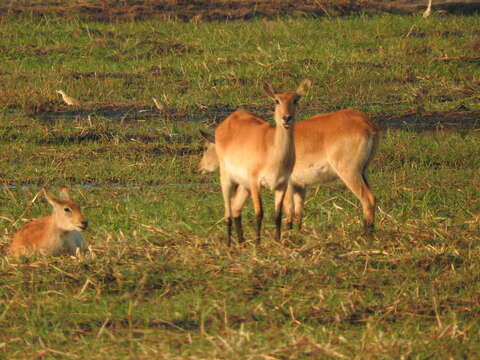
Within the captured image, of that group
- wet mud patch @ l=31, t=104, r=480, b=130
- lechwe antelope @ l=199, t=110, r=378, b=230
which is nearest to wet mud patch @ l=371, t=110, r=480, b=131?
wet mud patch @ l=31, t=104, r=480, b=130

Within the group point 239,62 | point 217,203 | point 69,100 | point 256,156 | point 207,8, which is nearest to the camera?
point 256,156

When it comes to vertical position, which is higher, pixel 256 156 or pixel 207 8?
pixel 256 156

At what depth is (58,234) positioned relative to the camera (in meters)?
7.42

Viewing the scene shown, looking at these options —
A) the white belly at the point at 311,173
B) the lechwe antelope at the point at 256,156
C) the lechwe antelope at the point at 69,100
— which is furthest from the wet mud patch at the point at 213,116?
the lechwe antelope at the point at 256,156

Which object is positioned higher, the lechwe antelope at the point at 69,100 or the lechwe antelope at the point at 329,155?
the lechwe antelope at the point at 329,155

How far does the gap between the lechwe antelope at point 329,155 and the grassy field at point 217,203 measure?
0.25 metres

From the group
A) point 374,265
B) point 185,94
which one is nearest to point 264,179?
point 374,265

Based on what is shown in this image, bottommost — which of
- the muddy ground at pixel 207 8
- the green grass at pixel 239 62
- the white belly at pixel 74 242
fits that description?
the muddy ground at pixel 207 8

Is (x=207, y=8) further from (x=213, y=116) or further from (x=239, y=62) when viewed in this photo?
(x=213, y=116)

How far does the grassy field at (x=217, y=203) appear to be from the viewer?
5.89m

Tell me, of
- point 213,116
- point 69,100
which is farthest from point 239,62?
point 69,100

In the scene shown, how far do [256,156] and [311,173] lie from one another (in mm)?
1055

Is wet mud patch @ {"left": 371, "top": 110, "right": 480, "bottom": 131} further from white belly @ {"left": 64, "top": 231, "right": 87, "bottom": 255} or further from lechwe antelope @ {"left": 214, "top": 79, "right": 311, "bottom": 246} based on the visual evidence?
white belly @ {"left": 64, "top": 231, "right": 87, "bottom": 255}

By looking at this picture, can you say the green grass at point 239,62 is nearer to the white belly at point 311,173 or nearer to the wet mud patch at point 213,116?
the wet mud patch at point 213,116
